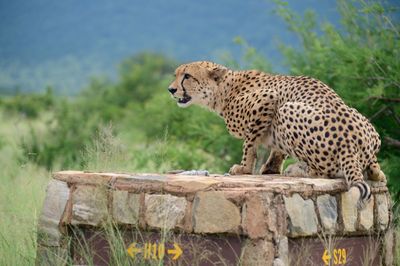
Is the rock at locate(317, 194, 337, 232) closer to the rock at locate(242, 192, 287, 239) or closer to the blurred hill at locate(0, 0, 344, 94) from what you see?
the rock at locate(242, 192, 287, 239)

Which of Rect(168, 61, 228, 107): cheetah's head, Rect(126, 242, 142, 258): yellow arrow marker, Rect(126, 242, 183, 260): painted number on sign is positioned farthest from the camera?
Rect(168, 61, 228, 107): cheetah's head

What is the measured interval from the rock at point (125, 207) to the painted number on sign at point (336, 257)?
130 cm

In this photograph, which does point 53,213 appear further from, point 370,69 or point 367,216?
point 370,69

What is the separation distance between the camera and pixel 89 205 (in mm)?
6016

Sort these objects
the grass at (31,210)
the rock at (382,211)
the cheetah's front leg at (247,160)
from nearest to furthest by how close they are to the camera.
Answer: the grass at (31,210)
the rock at (382,211)
the cheetah's front leg at (247,160)

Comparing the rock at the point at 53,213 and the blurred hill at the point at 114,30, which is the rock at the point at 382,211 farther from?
the blurred hill at the point at 114,30

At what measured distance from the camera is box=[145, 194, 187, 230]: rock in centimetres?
564

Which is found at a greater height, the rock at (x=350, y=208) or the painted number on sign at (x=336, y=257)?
the rock at (x=350, y=208)

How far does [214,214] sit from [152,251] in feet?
1.82

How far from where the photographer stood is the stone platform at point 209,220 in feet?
17.9

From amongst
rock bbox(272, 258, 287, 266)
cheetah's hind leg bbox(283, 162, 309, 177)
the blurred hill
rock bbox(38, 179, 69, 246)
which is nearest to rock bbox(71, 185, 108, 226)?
rock bbox(38, 179, 69, 246)

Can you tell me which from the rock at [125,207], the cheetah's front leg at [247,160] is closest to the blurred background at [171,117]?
the cheetah's front leg at [247,160]

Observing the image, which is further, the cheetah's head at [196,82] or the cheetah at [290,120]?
the cheetah's head at [196,82]

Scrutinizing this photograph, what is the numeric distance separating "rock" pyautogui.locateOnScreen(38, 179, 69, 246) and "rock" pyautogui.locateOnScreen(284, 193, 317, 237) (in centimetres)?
161
